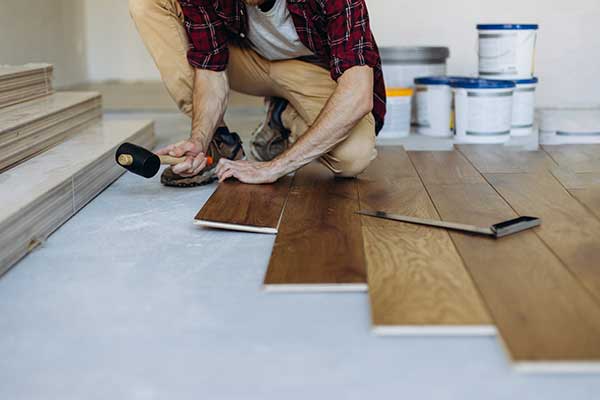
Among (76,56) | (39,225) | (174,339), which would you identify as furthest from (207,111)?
(76,56)

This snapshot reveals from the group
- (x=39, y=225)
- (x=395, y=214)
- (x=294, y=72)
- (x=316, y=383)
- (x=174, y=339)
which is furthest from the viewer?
(x=294, y=72)

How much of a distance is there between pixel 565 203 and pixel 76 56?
4.68m

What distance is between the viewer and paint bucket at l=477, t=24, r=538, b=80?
4.07m

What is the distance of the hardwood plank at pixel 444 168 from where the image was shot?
2945 millimetres

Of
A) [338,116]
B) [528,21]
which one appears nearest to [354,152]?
[338,116]

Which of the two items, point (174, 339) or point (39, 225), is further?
point (39, 225)

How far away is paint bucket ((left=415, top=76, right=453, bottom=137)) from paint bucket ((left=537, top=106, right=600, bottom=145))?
20.6 inches

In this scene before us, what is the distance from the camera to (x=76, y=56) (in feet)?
20.1

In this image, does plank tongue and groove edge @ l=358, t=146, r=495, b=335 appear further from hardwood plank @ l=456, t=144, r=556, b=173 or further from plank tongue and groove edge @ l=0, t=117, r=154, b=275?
plank tongue and groove edge @ l=0, t=117, r=154, b=275

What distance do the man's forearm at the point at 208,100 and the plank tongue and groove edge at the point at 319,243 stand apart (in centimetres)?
39

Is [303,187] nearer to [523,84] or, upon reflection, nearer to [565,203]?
[565,203]

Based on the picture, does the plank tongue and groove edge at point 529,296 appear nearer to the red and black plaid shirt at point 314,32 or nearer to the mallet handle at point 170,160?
the red and black plaid shirt at point 314,32

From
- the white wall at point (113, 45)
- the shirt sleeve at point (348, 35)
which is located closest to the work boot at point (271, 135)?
the shirt sleeve at point (348, 35)

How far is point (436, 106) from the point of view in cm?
420
